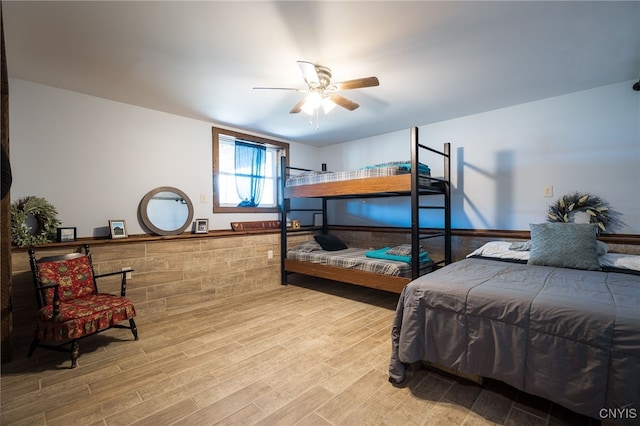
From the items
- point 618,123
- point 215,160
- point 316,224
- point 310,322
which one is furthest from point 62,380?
point 618,123

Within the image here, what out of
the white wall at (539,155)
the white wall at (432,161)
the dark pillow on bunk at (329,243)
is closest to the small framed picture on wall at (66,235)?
the white wall at (432,161)

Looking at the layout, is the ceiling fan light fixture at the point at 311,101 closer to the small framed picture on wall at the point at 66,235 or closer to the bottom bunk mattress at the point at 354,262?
the bottom bunk mattress at the point at 354,262

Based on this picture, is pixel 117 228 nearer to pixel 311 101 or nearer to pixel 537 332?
pixel 311 101

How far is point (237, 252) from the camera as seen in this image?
12.4 feet

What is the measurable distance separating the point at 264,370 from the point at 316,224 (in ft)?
10.6

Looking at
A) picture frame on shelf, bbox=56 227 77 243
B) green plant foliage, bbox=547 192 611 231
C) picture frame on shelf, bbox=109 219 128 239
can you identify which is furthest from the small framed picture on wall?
green plant foliage, bbox=547 192 611 231

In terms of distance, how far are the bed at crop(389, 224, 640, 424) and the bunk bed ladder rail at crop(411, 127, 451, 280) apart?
24.3 inches

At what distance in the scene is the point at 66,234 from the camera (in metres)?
2.64

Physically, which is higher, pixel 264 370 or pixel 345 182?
pixel 345 182

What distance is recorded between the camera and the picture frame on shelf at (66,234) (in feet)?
8.55

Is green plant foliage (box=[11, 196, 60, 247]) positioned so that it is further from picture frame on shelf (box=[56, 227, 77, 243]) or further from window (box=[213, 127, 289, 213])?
window (box=[213, 127, 289, 213])

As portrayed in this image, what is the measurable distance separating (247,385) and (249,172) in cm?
309

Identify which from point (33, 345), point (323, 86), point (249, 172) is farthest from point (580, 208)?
point (33, 345)

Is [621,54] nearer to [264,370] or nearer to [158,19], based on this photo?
[158,19]
